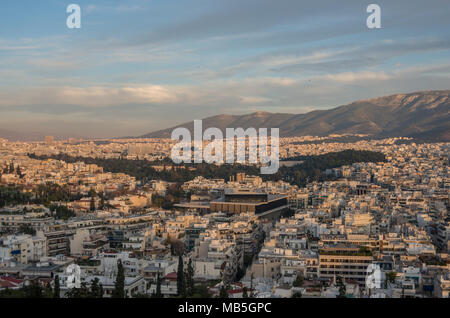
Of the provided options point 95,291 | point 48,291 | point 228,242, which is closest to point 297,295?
point 95,291

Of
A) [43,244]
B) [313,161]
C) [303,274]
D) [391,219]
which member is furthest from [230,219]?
[313,161]

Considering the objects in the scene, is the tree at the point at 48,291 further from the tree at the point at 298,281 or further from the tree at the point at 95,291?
the tree at the point at 298,281

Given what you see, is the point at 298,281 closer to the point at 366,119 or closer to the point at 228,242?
the point at 228,242

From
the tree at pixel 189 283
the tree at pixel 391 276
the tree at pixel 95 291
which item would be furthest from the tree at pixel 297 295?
the tree at pixel 95 291

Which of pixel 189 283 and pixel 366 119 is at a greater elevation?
pixel 366 119
